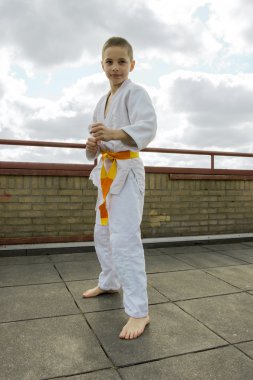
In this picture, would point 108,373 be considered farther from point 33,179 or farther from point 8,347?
point 33,179

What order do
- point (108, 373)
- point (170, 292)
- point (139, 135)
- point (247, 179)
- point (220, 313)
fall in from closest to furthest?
point (108, 373) < point (139, 135) < point (220, 313) < point (170, 292) < point (247, 179)

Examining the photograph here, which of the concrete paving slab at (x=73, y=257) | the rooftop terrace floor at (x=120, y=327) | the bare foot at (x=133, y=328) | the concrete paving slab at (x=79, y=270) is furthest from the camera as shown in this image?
the concrete paving slab at (x=73, y=257)

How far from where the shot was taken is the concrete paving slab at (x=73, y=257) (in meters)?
4.44

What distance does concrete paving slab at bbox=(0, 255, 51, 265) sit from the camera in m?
4.25

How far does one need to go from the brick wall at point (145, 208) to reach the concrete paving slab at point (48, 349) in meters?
2.58

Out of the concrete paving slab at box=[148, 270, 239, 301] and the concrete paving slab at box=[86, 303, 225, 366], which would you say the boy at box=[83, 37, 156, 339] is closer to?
the concrete paving slab at box=[86, 303, 225, 366]

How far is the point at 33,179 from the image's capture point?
484 cm

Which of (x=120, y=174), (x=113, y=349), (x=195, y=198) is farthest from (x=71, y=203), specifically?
(x=113, y=349)

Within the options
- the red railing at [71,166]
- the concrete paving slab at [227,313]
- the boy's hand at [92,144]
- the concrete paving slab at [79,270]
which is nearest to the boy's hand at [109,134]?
the boy's hand at [92,144]

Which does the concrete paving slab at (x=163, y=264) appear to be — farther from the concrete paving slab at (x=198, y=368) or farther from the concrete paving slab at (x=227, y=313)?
the concrete paving slab at (x=198, y=368)

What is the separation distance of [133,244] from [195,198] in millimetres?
3652

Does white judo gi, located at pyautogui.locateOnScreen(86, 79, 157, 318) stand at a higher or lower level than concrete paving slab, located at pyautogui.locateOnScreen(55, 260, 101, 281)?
higher

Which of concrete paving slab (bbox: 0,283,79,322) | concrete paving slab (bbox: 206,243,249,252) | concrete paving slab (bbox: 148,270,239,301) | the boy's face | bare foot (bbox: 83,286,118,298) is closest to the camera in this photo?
the boy's face

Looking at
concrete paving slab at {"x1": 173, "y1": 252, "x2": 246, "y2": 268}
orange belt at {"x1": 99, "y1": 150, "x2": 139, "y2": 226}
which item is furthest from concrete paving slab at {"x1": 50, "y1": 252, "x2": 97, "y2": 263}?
orange belt at {"x1": 99, "y1": 150, "x2": 139, "y2": 226}
